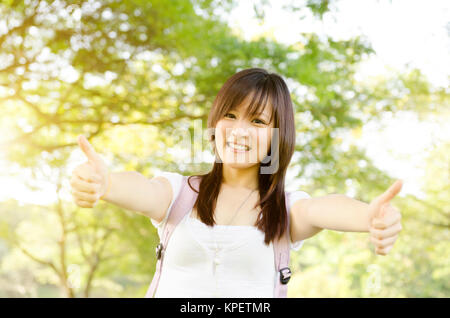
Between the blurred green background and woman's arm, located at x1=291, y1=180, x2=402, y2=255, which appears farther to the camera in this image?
the blurred green background

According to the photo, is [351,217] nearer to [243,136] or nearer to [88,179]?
[243,136]

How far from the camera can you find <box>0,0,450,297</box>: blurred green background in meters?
6.18

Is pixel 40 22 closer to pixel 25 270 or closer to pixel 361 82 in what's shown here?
pixel 361 82

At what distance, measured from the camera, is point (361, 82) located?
9.48m

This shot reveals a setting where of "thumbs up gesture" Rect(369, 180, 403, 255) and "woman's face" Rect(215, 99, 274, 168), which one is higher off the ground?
Result: "woman's face" Rect(215, 99, 274, 168)

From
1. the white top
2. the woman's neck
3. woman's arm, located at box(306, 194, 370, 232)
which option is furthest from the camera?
the woman's neck

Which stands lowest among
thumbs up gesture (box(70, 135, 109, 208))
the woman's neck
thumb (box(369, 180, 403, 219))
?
thumb (box(369, 180, 403, 219))

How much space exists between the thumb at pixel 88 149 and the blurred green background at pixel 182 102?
3931 mm

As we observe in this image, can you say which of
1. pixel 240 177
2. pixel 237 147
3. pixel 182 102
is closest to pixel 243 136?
pixel 237 147

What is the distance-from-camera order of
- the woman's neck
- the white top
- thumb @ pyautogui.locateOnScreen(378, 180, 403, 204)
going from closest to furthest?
1. thumb @ pyautogui.locateOnScreen(378, 180, 403, 204)
2. the white top
3. the woman's neck

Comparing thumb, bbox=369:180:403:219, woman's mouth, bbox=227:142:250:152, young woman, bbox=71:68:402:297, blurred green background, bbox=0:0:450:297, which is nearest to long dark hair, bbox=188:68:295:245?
young woman, bbox=71:68:402:297

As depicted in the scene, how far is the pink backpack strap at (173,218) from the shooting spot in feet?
5.44

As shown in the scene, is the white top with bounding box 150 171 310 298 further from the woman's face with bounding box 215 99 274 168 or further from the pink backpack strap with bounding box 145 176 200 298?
the woman's face with bounding box 215 99 274 168

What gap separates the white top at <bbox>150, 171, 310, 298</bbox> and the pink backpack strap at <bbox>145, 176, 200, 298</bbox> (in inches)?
0.7
